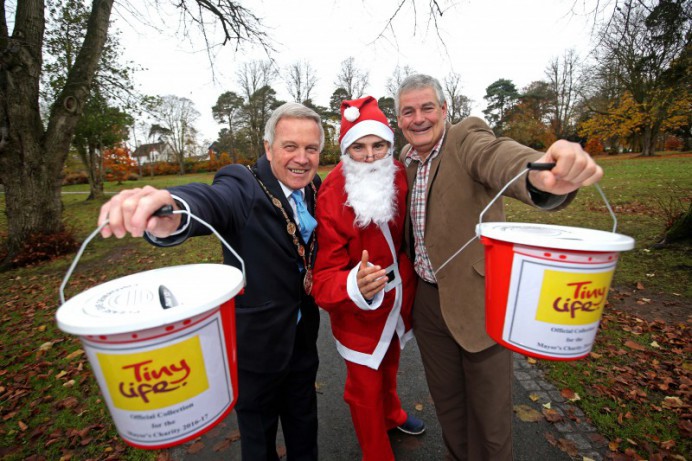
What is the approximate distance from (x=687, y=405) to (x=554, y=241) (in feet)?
10.4

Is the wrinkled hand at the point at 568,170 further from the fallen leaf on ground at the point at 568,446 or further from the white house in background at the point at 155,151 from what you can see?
the white house in background at the point at 155,151

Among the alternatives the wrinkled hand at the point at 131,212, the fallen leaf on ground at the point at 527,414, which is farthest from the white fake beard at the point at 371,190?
the fallen leaf on ground at the point at 527,414

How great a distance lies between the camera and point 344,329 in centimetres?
237

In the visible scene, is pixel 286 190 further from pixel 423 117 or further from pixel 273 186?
pixel 423 117

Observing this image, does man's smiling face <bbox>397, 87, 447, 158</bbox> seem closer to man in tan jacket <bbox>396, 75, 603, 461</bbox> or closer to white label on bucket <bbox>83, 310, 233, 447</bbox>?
man in tan jacket <bbox>396, 75, 603, 461</bbox>

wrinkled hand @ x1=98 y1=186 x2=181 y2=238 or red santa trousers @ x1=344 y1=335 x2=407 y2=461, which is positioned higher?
wrinkled hand @ x1=98 y1=186 x2=181 y2=238

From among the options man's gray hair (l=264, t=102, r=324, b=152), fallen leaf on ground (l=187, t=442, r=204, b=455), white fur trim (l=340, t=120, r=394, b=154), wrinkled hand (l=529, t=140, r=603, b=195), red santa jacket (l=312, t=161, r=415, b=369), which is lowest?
fallen leaf on ground (l=187, t=442, r=204, b=455)

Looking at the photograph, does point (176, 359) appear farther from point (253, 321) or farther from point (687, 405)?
point (687, 405)

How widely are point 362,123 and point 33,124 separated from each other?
9.25m

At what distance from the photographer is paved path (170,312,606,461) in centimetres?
259

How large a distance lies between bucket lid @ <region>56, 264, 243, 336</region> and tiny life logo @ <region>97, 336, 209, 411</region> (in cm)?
13

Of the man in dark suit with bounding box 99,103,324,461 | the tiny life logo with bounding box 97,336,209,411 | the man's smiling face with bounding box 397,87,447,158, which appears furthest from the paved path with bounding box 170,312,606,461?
the man's smiling face with bounding box 397,87,447,158

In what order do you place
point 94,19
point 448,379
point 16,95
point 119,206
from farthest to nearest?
point 94,19 < point 16,95 < point 448,379 < point 119,206

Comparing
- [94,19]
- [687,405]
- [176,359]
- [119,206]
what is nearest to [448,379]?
[176,359]
